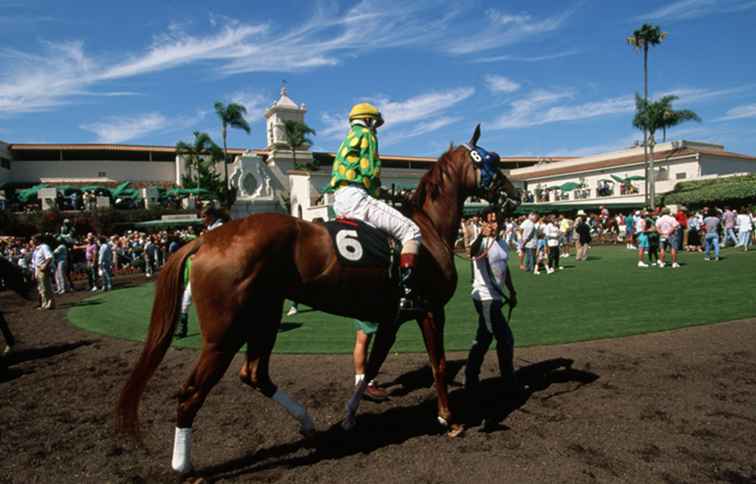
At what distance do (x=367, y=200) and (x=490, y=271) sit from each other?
1.74 m

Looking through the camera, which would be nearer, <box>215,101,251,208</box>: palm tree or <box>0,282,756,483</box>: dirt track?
<box>0,282,756,483</box>: dirt track

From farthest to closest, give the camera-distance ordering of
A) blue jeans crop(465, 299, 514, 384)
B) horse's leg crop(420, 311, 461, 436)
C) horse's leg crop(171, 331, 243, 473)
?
1. blue jeans crop(465, 299, 514, 384)
2. horse's leg crop(420, 311, 461, 436)
3. horse's leg crop(171, 331, 243, 473)

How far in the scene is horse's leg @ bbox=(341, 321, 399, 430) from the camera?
169 inches

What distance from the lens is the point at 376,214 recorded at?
4.04m

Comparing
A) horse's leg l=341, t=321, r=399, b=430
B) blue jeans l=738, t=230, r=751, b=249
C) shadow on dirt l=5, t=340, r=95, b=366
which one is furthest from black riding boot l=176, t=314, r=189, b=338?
blue jeans l=738, t=230, r=751, b=249

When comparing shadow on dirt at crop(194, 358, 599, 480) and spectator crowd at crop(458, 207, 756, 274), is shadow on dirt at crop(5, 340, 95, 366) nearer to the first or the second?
shadow on dirt at crop(194, 358, 599, 480)

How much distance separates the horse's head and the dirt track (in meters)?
2.11

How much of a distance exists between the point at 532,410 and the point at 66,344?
8401 millimetres

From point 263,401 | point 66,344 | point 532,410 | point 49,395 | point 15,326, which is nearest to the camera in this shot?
point 532,410

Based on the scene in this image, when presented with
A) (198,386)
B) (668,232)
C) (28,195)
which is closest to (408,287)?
(198,386)

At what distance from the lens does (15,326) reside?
1090 centimetres

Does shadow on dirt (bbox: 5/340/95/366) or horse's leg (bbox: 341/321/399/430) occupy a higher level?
horse's leg (bbox: 341/321/399/430)

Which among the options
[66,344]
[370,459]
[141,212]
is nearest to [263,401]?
[370,459]

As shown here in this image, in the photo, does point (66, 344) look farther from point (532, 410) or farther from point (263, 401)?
point (532, 410)
